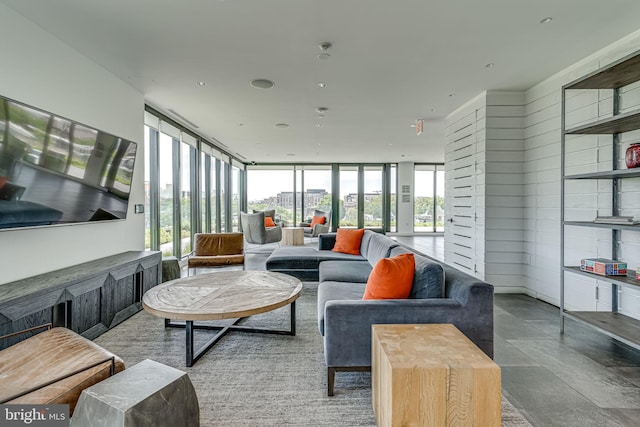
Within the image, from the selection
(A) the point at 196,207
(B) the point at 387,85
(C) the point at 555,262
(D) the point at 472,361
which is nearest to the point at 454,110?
(B) the point at 387,85

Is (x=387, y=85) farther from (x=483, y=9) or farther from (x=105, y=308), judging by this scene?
(x=105, y=308)

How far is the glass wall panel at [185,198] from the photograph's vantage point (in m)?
5.88

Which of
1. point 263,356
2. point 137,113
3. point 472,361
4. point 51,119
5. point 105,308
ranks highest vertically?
point 137,113

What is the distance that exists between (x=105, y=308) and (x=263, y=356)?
168 centimetres

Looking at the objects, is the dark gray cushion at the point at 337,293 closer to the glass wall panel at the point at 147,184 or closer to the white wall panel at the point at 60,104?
the white wall panel at the point at 60,104

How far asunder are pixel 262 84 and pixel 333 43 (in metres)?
1.31

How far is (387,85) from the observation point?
12.9ft

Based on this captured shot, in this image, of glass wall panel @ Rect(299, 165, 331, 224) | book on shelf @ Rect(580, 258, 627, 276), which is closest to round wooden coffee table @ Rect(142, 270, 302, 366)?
book on shelf @ Rect(580, 258, 627, 276)

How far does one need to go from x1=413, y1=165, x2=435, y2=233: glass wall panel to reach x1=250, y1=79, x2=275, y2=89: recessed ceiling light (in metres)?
8.78

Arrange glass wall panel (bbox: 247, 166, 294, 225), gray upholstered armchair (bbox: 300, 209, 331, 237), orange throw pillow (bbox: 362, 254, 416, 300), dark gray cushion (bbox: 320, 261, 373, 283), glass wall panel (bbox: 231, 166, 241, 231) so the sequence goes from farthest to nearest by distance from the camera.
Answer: glass wall panel (bbox: 247, 166, 294, 225) < glass wall panel (bbox: 231, 166, 241, 231) < gray upholstered armchair (bbox: 300, 209, 331, 237) < dark gray cushion (bbox: 320, 261, 373, 283) < orange throw pillow (bbox: 362, 254, 416, 300)

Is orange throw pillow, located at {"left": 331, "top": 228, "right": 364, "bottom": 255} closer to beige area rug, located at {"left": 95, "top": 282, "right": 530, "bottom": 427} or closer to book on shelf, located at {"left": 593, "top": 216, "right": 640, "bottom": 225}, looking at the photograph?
beige area rug, located at {"left": 95, "top": 282, "right": 530, "bottom": 427}

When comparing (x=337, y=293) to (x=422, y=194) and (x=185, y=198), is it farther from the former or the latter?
(x=422, y=194)

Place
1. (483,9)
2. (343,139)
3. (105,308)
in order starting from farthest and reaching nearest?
(343,139) < (105,308) < (483,9)

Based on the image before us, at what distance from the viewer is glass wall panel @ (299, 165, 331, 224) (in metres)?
11.5
